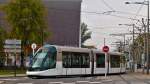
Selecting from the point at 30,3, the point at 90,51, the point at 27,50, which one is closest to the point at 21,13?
the point at 30,3

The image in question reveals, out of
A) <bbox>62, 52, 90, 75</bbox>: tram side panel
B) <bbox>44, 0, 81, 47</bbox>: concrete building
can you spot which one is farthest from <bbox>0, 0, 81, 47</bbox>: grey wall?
<bbox>62, 52, 90, 75</bbox>: tram side panel

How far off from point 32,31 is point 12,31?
3464 mm

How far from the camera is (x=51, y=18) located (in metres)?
106

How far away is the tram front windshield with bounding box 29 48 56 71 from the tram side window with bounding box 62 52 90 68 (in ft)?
5.71

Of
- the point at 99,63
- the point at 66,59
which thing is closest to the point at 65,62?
the point at 66,59

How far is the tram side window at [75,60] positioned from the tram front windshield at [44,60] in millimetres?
1742

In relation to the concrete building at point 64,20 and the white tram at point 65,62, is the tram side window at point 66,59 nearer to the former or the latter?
the white tram at point 65,62

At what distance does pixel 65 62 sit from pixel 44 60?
120 inches

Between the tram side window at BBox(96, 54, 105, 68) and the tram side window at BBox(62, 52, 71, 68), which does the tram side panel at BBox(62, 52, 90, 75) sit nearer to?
the tram side window at BBox(62, 52, 71, 68)

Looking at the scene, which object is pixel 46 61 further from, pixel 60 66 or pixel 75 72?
pixel 75 72

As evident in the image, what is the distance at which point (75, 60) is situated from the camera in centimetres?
4591

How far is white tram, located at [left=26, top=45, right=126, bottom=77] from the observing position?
137 ft

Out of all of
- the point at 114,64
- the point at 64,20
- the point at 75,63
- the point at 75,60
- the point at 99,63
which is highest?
the point at 64,20

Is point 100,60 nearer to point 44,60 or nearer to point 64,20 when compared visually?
point 44,60
